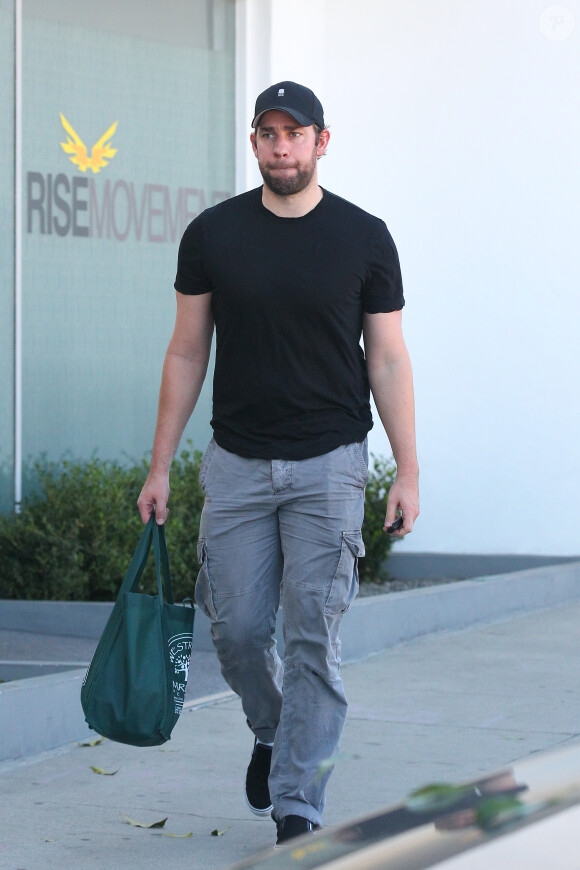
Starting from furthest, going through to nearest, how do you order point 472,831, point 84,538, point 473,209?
point 473,209
point 84,538
point 472,831

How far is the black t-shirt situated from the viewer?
3.87 meters

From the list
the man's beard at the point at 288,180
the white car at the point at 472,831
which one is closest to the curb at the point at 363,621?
the man's beard at the point at 288,180

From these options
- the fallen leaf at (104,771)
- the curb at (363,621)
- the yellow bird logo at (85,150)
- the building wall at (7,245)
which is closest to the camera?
the fallen leaf at (104,771)

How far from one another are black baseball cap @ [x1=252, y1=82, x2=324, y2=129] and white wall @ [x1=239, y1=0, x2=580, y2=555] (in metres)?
5.49

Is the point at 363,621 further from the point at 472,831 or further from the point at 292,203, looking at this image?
the point at 472,831

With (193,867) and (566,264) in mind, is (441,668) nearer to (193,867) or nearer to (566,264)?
(193,867)

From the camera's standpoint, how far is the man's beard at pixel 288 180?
12.8ft

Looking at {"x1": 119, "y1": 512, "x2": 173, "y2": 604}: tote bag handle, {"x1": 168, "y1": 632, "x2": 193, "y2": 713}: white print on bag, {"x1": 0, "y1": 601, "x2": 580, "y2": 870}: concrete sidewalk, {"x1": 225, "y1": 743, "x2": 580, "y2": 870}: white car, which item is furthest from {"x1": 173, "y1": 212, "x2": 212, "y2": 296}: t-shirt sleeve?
{"x1": 225, "y1": 743, "x2": 580, "y2": 870}: white car

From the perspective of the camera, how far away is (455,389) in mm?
9453

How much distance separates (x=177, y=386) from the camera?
13.8 feet

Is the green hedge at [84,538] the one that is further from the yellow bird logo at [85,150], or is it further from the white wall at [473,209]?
the white wall at [473,209]

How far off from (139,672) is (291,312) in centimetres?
106

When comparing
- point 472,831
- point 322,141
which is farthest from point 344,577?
point 472,831
